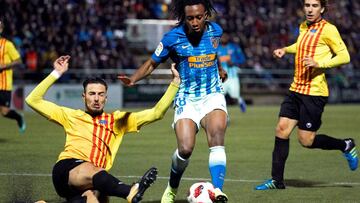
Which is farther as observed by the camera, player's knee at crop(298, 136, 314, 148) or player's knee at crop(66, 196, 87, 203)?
player's knee at crop(298, 136, 314, 148)

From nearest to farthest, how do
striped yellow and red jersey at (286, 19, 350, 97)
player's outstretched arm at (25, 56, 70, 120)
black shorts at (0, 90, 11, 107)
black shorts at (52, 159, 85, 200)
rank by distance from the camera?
1. black shorts at (52, 159, 85, 200)
2. player's outstretched arm at (25, 56, 70, 120)
3. striped yellow and red jersey at (286, 19, 350, 97)
4. black shorts at (0, 90, 11, 107)

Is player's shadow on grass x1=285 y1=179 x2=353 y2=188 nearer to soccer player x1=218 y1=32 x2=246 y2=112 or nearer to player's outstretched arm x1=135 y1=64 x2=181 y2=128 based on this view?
player's outstretched arm x1=135 y1=64 x2=181 y2=128

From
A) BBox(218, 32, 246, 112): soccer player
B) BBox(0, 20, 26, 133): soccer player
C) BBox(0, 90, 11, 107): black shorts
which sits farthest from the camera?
BBox(218, 32, 246, 112): soccer player

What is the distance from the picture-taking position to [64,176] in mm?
7500

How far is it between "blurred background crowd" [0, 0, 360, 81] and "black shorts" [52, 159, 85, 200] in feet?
63.5

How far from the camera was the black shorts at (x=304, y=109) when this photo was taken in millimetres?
10156

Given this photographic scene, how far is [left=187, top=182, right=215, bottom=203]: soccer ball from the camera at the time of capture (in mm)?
7719

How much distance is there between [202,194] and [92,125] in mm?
1265

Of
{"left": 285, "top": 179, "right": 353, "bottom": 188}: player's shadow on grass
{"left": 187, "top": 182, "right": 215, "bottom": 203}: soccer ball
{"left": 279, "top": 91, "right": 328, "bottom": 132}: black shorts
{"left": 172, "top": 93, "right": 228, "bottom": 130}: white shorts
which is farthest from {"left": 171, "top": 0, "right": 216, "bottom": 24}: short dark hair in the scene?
{"left": 285, "top": 179, "right": 353, "bottom": 188}: player's shadow on grass

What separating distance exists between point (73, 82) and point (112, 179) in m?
23.2

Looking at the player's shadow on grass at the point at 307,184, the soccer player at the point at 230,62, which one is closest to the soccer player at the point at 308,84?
the player's shadow on grass at the point at 307,184

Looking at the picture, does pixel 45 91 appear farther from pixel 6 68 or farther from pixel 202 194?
pixel 6 68

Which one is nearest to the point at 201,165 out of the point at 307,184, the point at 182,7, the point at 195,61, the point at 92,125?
the point at 307,184

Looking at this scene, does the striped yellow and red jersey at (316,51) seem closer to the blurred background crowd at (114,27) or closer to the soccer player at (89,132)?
the soccer player at (89,132)
